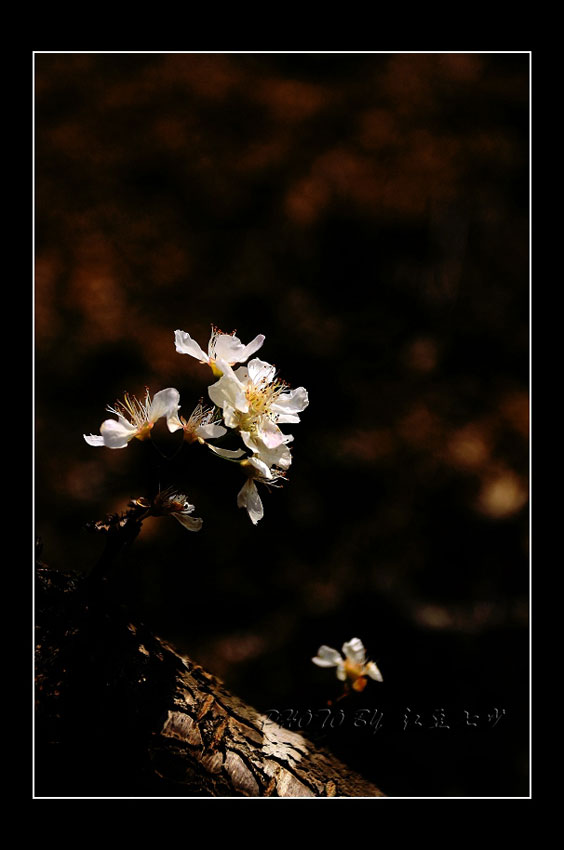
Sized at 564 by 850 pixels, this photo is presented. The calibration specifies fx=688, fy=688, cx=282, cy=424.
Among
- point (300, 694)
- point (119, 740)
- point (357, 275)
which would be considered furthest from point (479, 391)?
point (119, 740)

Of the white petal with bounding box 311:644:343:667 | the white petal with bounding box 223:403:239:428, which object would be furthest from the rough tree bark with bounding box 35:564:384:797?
the white petal with bounding box 223:403:239:428

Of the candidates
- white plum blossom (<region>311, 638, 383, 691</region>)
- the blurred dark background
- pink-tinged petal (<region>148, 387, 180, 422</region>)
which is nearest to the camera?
pink-tinged petal (<region>148, 387, 180, 422</region>)

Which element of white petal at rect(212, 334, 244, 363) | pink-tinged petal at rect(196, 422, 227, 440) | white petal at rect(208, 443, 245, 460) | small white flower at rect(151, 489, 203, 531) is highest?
white petal at rect(212, 334, 244, 363)

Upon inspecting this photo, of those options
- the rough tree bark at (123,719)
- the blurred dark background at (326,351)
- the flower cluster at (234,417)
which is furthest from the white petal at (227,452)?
the blurred dark background at (326,351)

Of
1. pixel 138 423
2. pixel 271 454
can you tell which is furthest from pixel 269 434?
pixel 138 423

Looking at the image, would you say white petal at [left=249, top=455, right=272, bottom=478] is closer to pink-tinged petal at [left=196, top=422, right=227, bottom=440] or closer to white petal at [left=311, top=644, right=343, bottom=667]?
pink-tinged petal at [left=196, top=422, right=227, bottom=440]

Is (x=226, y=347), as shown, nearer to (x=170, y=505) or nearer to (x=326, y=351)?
(x=170, y=505)

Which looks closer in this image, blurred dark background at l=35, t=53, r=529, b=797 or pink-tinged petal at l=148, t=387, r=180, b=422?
pink-tinged petal at l=148, t=387, r=180, b=422

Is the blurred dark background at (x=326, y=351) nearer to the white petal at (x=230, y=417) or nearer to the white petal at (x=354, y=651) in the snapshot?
the white petal at (x=354, y=651)
